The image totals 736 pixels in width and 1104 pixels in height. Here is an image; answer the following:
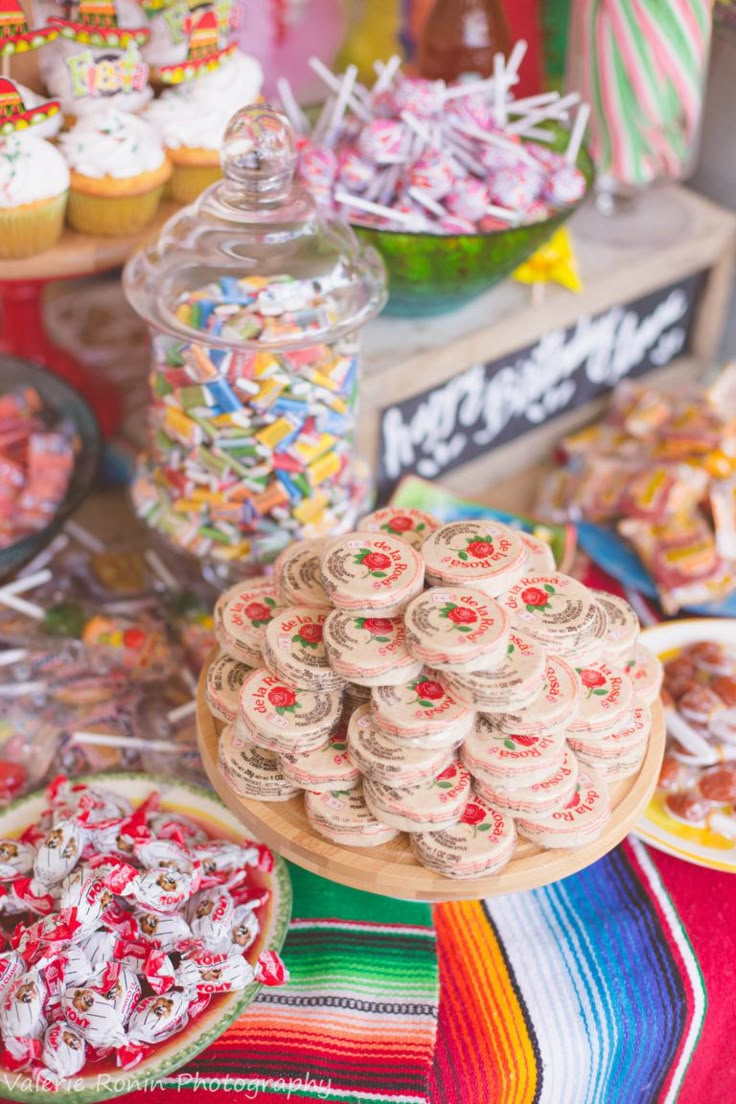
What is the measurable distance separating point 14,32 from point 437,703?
2.97ft

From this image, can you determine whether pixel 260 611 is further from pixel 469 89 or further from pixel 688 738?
pixel 469 89

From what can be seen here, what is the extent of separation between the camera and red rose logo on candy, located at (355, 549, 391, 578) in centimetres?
104

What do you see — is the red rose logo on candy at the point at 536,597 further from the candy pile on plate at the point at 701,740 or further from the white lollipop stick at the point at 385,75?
the white lollipop stick at the point at 385,75

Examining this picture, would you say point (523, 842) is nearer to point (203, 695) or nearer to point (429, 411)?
point (203, 695)

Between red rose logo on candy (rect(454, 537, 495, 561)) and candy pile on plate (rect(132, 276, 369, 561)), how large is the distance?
1.16 feet

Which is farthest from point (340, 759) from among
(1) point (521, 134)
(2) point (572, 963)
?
(1) point (521, 134)

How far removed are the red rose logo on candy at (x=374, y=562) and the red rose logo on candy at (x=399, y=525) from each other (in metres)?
0.11

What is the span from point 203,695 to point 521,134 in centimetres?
113

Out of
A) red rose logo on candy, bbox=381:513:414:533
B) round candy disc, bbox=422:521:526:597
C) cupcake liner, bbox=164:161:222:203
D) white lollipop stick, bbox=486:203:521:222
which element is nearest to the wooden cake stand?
cupcake liner, bbox=164:161:222:203

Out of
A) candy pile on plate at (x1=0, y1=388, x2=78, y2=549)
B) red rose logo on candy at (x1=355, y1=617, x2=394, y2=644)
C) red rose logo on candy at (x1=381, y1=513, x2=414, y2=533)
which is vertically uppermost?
red rose logo on candy at (x1=355, y1=617, x2=394, y2=644)

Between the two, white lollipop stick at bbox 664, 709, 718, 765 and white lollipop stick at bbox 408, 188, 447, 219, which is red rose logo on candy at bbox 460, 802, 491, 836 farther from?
white lollipop stick at bbox 408, 188, 447, 219

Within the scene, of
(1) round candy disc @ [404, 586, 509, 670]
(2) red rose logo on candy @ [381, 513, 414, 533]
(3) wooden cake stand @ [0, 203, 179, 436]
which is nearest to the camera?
(1) round candy disc @ [404, 586, 509, 670]

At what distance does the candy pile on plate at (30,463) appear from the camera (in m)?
1.53

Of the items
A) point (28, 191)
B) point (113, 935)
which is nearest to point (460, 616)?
point (113, 935)
